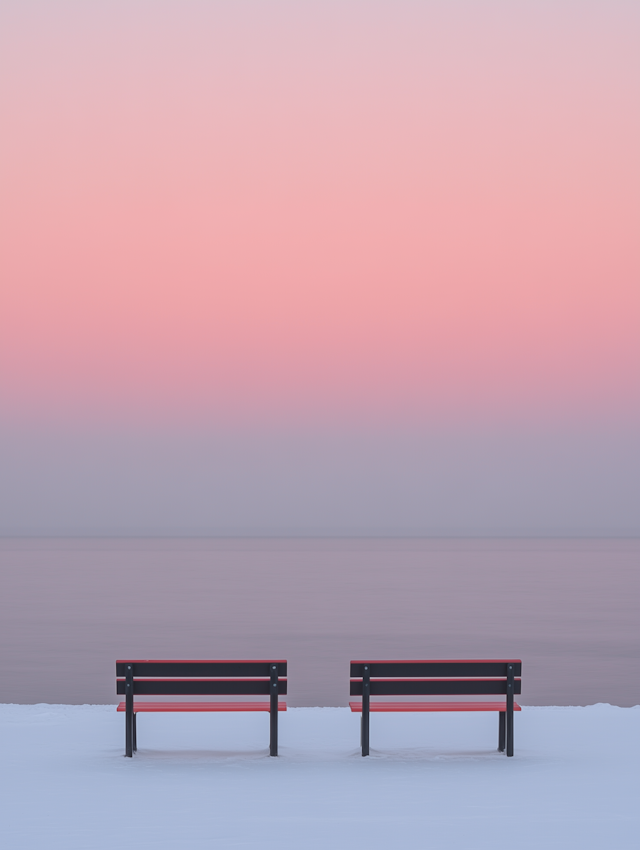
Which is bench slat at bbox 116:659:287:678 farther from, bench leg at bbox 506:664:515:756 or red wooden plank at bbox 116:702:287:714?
bench leg at bbox 506:664:515:756

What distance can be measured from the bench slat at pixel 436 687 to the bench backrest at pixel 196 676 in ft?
2.19

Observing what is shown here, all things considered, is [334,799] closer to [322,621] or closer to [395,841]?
[395,841]

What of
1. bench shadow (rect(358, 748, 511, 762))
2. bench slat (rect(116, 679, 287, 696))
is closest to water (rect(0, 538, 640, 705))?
bench shadow (rect(358, 748, 511, 762))

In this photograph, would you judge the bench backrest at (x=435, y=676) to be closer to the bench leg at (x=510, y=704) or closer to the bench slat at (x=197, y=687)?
the bench leg at (x=510, y=704)

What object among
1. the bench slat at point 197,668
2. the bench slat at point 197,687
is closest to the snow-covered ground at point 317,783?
the bench slat at point 197,687

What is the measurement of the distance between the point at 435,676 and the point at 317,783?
4.32 ft

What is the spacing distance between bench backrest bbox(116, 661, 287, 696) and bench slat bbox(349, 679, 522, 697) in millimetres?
667

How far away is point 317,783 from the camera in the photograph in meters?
7.10

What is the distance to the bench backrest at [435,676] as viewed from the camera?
309 inches

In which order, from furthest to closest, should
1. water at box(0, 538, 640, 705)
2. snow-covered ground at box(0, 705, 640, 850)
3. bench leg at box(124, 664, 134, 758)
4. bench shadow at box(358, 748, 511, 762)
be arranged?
1. water at box(0, 538, 640, 705)
2. bench shadow at box(358, 748, 511, 762)
3. bench leg at box(124, 664, 134, 758)
4. snow-covered ground at box(0, 705, 640, 850)

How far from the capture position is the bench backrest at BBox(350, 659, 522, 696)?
7.84 metres

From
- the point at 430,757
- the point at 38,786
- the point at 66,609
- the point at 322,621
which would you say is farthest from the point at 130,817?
the point at 66,609

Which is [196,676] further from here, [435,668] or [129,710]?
[435,668]

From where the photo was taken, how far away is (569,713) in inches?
416
